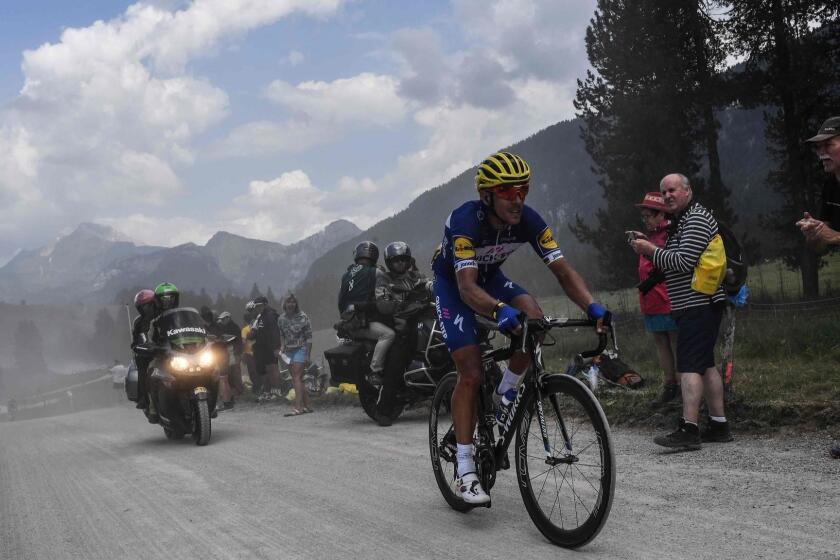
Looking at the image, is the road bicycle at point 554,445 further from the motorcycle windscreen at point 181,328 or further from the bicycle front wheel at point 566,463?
the motorcycle windscreen at point 181,328

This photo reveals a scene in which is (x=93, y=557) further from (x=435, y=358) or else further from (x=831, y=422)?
(x=831, y=422)

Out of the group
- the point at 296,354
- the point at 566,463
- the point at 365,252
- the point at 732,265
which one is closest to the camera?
the point at 566,463

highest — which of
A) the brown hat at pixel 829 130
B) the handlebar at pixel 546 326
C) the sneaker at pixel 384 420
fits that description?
the brown hat at pixel 829 130

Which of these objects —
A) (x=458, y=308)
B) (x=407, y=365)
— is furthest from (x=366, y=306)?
(x=458, y=308)

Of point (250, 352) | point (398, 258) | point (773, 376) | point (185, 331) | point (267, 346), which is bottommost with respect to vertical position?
point (773, 376)

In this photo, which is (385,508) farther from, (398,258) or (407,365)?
(398,258)

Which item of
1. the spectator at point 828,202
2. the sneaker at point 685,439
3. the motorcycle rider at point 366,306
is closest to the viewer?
the spectator at point 828,202

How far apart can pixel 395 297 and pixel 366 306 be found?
1.36ft

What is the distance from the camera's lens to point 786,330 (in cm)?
1159

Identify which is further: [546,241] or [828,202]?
[828,202]

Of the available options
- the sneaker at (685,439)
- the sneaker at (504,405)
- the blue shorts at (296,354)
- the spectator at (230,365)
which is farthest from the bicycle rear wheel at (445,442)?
the spectator at (230,365)

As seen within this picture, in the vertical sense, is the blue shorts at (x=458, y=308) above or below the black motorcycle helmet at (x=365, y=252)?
below

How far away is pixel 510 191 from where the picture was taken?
4.34 m

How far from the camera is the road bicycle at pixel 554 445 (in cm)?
369
